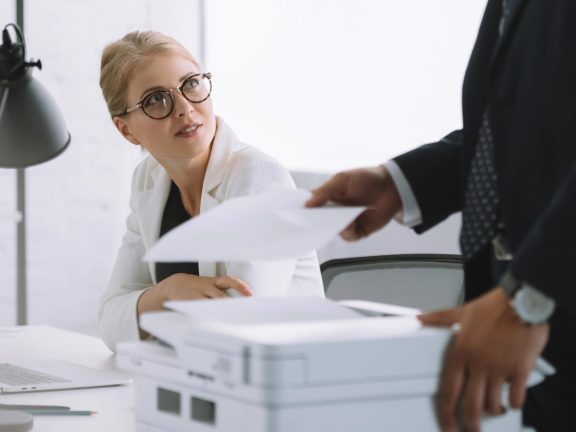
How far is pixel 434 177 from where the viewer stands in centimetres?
110

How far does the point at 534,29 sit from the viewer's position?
0.91 m

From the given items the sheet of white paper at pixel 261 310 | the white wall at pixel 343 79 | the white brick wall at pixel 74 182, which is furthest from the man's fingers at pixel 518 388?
the white brick wall at pixel 74 182

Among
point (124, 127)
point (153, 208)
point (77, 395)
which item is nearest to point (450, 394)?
point (77, 395)

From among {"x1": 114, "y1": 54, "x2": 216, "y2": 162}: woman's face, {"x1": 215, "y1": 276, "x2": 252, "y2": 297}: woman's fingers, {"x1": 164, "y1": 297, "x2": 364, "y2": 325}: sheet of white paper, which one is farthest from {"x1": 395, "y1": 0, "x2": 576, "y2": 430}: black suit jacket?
{"x1": 114, "y1": 54, "x2": 216, "y2": 162}: woman's face

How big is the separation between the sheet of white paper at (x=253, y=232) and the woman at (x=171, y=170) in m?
0.98

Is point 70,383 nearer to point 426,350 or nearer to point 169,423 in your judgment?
point 169,423

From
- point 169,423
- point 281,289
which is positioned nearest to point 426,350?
point 169,423

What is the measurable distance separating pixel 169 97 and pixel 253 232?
127 centimetres

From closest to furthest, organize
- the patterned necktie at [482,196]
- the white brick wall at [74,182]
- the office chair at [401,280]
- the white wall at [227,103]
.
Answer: the patterned necktie at [482,196], the office chair at [401,280], the white wall at [227,103], the white brick wall at [74,182]

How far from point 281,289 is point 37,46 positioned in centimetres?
231

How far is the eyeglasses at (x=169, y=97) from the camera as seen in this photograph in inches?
82.7

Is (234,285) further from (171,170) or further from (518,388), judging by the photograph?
(518,388)

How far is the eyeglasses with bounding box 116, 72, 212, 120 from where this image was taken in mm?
2102

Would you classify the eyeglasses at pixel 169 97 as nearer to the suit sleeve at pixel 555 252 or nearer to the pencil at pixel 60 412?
the pencil at pixel 60 412
